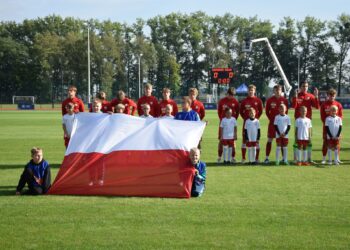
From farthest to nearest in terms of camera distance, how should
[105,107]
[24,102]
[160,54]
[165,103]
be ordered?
[160,54], [24,102], [165,103], [105,107]

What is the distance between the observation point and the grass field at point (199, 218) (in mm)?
5941

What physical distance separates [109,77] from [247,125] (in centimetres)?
6761

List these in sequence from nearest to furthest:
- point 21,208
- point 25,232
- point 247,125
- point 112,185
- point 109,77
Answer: point 25,232 < point 21,208 < point 112,185 < point 247,125 < point 109,77

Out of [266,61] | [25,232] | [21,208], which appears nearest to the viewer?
[25,232]

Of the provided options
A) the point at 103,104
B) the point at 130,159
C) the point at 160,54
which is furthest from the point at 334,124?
the point at 160,54

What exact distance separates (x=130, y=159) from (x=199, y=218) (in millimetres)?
2247

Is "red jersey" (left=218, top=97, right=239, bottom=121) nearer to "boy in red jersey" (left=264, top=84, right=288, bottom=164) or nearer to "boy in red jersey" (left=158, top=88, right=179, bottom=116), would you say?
"boy in red jersey" (left=264, top=84, right=288, bottom=164)

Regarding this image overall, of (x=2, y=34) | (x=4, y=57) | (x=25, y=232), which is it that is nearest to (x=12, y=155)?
(x=25, y=232)

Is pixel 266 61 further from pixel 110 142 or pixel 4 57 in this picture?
pixel 110 142

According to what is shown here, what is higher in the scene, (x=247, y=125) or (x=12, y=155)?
(x=247, y=125)

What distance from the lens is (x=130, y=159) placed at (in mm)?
8852

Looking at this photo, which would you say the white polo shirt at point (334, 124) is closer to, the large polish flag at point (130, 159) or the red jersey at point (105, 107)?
the large polish flag at point (130, 159)

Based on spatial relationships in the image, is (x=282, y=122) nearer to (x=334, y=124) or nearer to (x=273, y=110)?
(x=273, y=110)

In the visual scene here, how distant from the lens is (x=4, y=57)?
8338 centimetres
